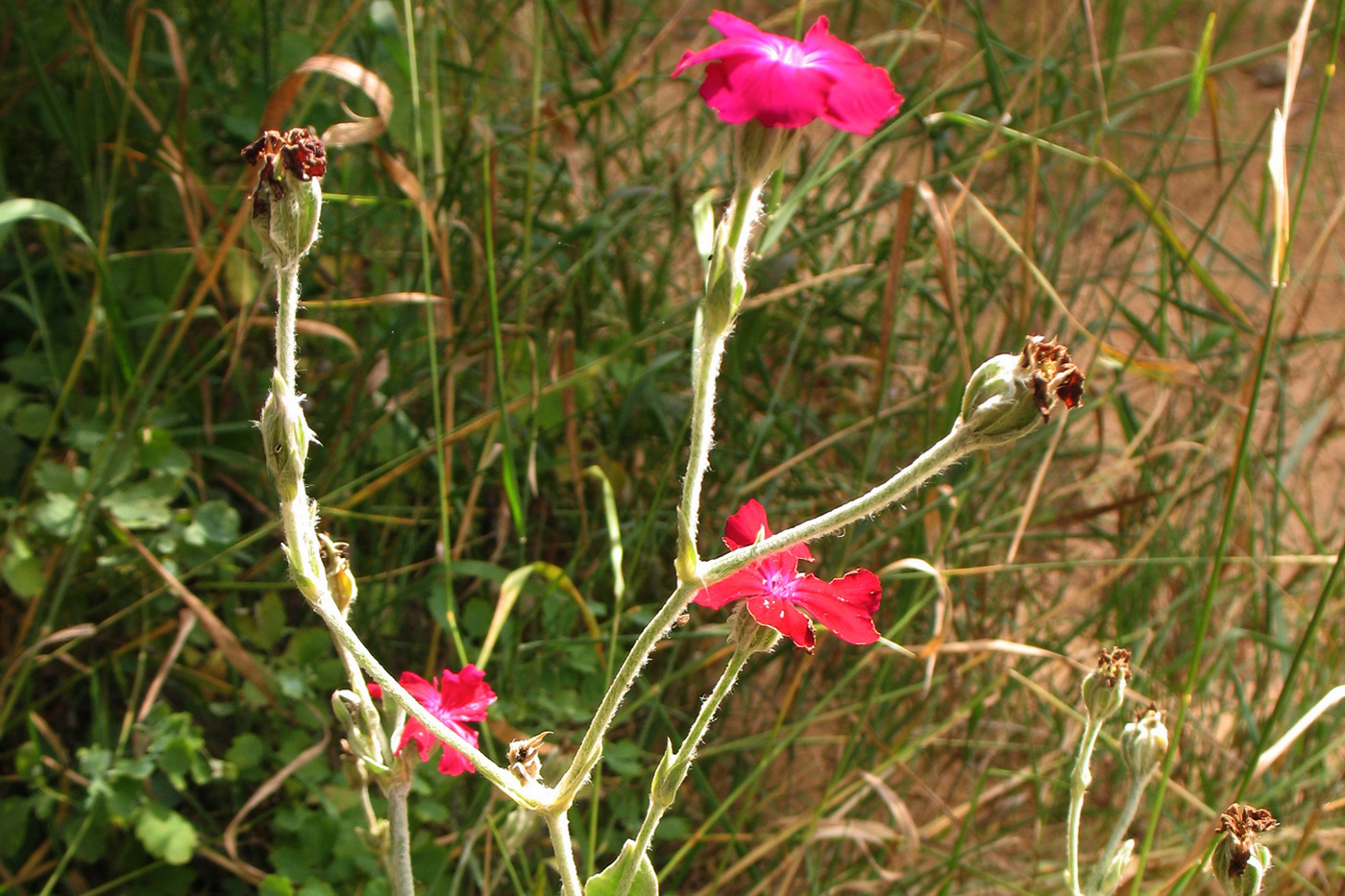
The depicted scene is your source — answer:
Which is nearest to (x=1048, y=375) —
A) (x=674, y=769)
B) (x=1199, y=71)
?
(x=674, y=769)

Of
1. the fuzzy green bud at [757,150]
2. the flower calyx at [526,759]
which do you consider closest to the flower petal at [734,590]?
the flower calyx at [526,759]

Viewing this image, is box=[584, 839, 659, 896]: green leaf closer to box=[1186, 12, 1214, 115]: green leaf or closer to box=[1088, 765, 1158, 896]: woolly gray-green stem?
box=[1088, 765, 1158, 896]: woolly gray-green stem

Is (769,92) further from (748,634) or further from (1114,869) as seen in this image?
(1114,869)

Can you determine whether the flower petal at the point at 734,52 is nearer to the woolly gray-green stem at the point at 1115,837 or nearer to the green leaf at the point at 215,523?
Answer: the woolly gray-green stem at the point at 1115,837

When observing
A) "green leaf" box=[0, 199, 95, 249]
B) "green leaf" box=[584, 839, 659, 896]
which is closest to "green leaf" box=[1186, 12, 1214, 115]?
"green leaf" box=[584, 839, 659, 896]

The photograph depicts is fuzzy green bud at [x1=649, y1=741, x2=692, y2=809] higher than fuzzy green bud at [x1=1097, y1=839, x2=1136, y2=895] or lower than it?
higher

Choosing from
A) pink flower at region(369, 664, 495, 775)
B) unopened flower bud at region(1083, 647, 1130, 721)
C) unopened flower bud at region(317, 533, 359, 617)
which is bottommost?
pink flower at region(369, 664, 495, 775)

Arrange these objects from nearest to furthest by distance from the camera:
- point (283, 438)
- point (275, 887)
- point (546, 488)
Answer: point (283, 438) → point (275, 887) → point (546, 488)

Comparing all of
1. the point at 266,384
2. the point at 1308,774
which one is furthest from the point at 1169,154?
the point at 266,384
